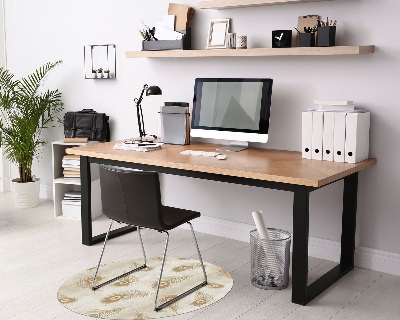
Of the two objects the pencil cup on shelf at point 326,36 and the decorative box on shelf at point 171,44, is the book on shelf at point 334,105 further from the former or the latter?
the decorative box on shelf at point 171,44

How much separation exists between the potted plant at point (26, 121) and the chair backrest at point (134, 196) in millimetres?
2014

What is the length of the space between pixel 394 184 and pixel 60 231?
241 cm

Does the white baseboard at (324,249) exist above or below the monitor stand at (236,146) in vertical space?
below

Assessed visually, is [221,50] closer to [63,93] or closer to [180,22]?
[180,22]

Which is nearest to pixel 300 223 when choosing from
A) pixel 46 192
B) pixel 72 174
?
pixel 72 174

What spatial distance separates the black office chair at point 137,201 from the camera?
2836 millimetres

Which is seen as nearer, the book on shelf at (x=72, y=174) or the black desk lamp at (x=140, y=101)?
the black desk lamp at (x=140, y=101)

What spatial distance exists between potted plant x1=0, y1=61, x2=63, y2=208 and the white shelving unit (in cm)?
37

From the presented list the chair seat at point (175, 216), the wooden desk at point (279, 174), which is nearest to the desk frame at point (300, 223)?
the wooden desk at point (279, 174)

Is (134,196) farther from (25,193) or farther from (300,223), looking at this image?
(25,193)

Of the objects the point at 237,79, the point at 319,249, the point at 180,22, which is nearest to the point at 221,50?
the point at 237,79

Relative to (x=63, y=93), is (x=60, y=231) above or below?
below

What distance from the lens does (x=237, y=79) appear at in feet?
12.0

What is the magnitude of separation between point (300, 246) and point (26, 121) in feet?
9.06
